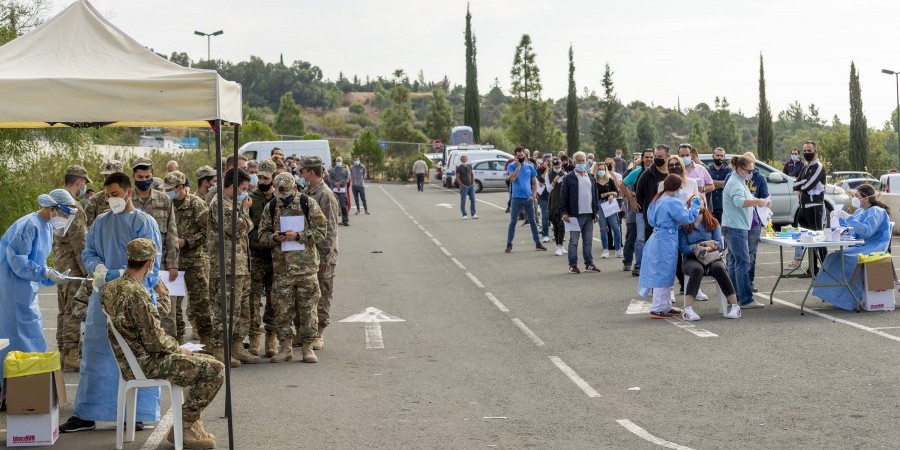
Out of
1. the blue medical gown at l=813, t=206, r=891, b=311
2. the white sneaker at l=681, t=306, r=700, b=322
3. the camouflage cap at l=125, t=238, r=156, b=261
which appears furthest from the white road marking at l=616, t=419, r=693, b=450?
the blue medical gown at l=813, t=206, r=891, b=311

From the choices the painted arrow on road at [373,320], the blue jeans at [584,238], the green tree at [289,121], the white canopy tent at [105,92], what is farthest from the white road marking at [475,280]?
the green tree at [289,121]

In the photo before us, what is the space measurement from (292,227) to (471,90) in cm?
8689

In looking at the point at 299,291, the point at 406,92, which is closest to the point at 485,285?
the point at 299,291

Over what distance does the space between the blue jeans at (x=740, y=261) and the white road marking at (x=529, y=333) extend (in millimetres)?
2878

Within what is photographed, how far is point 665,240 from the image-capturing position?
1355 cm

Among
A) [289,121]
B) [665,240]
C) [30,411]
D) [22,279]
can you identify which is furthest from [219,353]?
[289,121]

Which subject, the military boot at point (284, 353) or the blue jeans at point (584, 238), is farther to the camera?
the blue jeans at point (584, 238)

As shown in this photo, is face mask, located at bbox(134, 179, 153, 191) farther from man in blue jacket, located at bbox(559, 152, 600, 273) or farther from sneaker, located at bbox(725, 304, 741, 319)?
man in blue jacket, located at bbox(559, 152, 600, 273)

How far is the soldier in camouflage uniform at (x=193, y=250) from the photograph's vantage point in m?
10.9

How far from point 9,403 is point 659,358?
6123 millimetres

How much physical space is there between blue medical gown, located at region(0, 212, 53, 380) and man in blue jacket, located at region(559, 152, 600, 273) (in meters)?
11.2

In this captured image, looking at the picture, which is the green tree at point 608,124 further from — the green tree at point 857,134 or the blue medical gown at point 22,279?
the blue medical gown at point 22,279

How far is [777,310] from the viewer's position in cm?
1408

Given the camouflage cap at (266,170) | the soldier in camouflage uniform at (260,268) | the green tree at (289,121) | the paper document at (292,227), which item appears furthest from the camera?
the green tree at (289,121)
